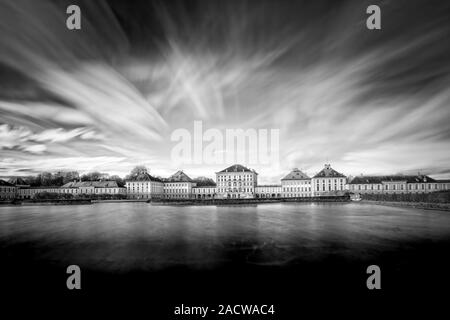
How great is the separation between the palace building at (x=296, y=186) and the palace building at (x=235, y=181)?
1155 cm

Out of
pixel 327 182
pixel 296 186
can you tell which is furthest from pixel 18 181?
pixel 327 182

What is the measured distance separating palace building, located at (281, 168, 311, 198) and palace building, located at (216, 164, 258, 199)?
1155 centimetres

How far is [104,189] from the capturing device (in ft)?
270

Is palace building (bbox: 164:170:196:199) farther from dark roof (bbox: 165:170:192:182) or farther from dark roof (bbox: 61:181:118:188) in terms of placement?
dark roof (bbox: 61:181:118:188)

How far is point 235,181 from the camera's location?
8144 cm

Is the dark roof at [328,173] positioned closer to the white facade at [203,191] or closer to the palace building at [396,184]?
the palace building at [396,184]

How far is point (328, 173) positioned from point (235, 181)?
32.5 metres

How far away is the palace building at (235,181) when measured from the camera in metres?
80.3

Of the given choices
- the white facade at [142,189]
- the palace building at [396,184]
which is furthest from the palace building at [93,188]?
the palace building at [396,184]

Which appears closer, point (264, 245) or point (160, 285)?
point (160, 285)
